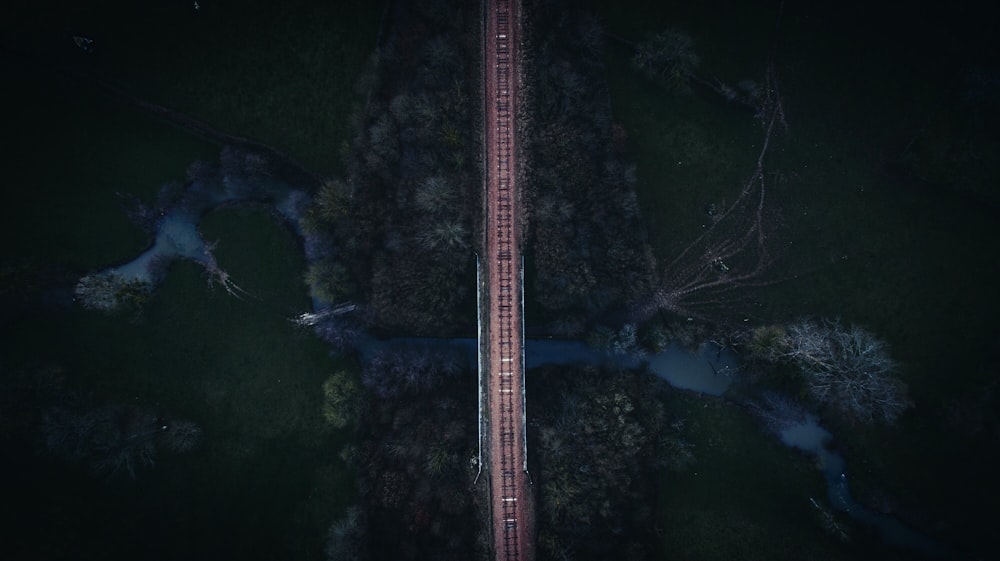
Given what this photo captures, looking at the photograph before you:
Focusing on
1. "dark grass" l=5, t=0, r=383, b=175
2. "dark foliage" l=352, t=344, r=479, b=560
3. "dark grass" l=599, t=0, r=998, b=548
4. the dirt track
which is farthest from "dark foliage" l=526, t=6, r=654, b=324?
"dark grass" l=5, t=0, r=383, b=175

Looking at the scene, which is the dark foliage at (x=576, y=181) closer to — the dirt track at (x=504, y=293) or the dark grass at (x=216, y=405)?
the dirt track at (x=504, y=293)

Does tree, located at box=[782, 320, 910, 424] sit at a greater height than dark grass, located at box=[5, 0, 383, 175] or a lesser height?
lesser

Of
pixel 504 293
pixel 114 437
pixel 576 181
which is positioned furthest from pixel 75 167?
pixel 576 181

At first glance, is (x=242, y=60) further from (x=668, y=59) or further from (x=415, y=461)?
(x=415, y=461)

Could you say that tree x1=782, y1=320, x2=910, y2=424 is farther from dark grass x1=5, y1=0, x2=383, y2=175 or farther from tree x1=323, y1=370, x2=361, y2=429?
dark grass x1=5, y1=0, x2=383, y2=175

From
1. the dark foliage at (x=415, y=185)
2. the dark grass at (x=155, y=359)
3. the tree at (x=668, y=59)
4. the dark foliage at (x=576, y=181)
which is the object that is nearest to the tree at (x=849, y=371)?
the dark foliage at (x=576, y=181)

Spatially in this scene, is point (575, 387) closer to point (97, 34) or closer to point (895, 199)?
point (895, 199)

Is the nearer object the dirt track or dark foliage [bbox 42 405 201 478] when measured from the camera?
dark foliage [bbox 42 405 201 478]
